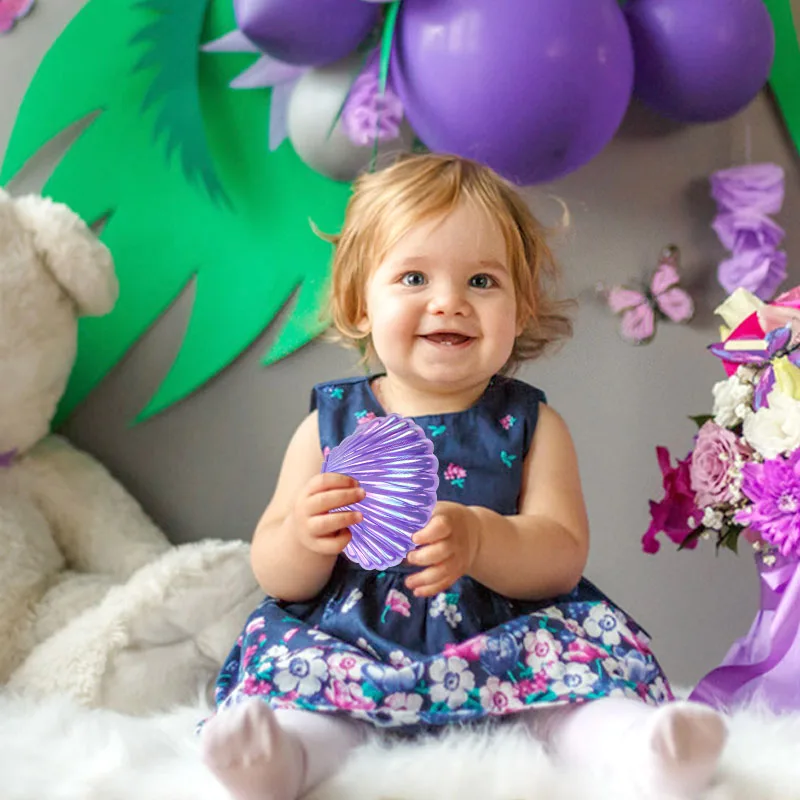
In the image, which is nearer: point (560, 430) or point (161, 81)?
point (560, 430)

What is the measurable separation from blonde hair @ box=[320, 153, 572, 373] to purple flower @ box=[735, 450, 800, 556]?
28cm

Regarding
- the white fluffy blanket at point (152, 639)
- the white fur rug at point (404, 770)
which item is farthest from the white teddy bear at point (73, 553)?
the white fur rug at point (404, 770)

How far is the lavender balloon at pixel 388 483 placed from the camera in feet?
2.67

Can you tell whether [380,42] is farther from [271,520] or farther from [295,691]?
[295,691]

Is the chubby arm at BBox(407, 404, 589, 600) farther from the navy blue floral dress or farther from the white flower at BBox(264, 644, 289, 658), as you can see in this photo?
the white flower at BBox(264, 644, 289, 658)

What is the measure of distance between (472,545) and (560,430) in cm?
24

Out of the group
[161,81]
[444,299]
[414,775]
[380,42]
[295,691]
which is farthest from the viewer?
[161,81]

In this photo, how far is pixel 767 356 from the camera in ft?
3.50

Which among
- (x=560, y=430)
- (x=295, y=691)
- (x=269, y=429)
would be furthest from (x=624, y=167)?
(x=295, y=691)

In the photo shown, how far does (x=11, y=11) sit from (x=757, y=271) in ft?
3.65

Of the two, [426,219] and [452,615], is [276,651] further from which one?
[426,219]

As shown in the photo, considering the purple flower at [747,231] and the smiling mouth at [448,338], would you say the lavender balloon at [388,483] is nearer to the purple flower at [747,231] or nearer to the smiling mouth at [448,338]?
the smiling mouth at [448,338]

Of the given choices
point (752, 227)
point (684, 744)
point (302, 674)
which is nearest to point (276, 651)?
point (302, 674)

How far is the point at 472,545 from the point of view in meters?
0.85
